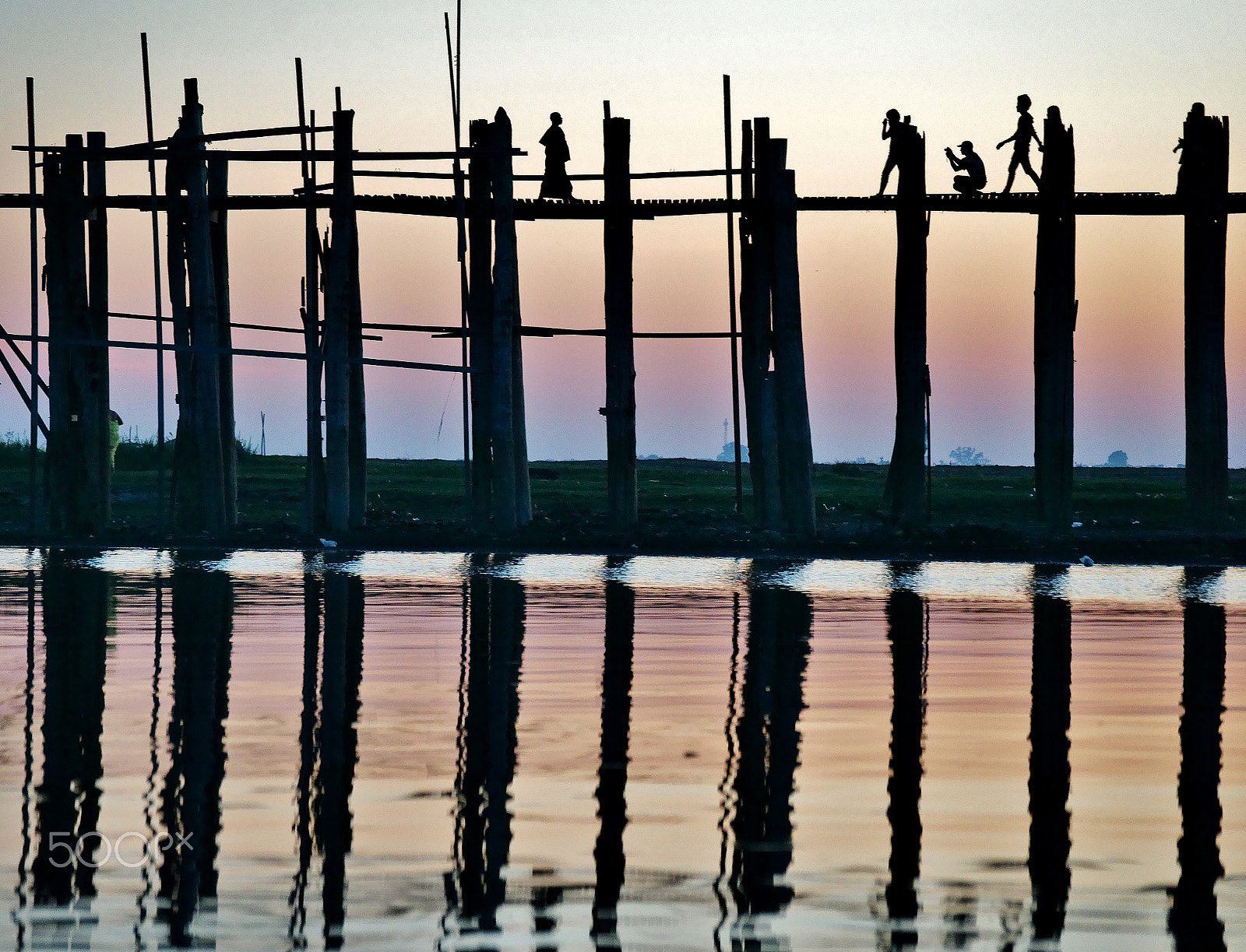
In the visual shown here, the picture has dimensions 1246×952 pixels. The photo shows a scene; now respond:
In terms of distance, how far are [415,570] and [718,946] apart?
36.4 ft

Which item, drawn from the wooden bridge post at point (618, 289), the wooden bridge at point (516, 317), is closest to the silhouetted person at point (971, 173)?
the wooden bridge at point (516, 317)

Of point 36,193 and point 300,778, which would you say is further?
point 36,193

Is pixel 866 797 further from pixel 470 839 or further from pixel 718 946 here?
pixel 718 946

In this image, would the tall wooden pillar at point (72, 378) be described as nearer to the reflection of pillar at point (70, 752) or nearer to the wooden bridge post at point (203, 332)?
the wooden bridge post at point (203, 332)

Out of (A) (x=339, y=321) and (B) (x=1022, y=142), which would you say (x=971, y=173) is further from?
(A) (x=339, y=321)

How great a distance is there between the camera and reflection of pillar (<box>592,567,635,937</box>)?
4303 millimetres

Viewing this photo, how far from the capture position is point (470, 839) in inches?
192

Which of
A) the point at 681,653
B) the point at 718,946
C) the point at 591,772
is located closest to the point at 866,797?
the point at 591,772

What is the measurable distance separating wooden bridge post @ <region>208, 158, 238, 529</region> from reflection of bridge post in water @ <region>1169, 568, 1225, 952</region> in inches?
447

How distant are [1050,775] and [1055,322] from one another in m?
12.5

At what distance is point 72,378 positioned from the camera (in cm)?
1870

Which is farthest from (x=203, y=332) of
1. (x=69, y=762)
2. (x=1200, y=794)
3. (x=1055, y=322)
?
(x=1200, y=794)

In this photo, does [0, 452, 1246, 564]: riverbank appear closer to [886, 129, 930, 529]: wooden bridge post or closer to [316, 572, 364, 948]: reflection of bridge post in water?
[886, 129, 930, 529]: wooden bridge post

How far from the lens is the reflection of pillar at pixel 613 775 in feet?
14.1
